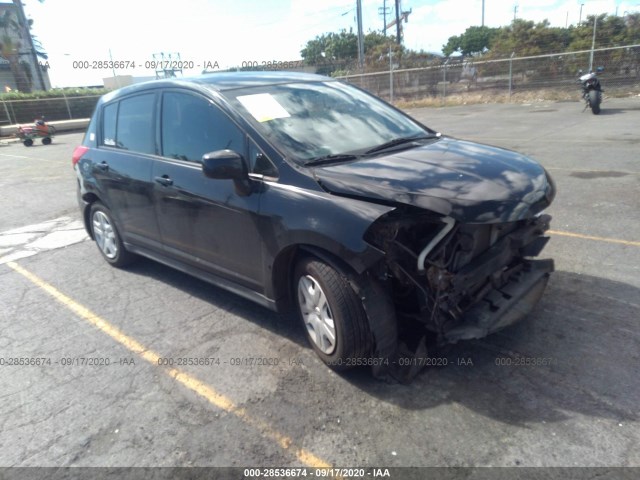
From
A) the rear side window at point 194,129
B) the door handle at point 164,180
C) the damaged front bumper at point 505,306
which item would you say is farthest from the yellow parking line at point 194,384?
the rear side window at point 194,129

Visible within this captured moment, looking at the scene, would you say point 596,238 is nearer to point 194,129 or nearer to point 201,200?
point 201,200

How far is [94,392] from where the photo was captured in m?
3.15

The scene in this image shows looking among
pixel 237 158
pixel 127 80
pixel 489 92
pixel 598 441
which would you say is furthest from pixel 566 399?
pixel 127 80

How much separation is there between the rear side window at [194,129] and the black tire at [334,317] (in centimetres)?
104

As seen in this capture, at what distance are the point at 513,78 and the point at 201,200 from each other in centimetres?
2187

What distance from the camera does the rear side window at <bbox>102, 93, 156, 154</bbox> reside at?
4266mm

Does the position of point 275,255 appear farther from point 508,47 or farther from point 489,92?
point 508,47

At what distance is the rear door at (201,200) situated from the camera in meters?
3.38

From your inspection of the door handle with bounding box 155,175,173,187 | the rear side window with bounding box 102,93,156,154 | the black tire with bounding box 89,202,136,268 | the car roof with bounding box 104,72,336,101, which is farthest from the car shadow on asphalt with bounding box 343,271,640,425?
the black tire with bounding box 89,202,136,268

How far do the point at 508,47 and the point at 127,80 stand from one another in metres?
44.1

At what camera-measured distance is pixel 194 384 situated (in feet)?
10.3

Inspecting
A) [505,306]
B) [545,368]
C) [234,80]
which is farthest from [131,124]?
[545,368]

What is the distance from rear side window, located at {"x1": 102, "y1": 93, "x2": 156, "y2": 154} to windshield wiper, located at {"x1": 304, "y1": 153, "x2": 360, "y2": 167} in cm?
174

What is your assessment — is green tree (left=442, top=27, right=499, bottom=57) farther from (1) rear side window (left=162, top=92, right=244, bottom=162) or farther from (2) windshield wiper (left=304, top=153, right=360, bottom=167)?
(2) windshield wiper (left=304, top=153, right=360, bottom=167)
